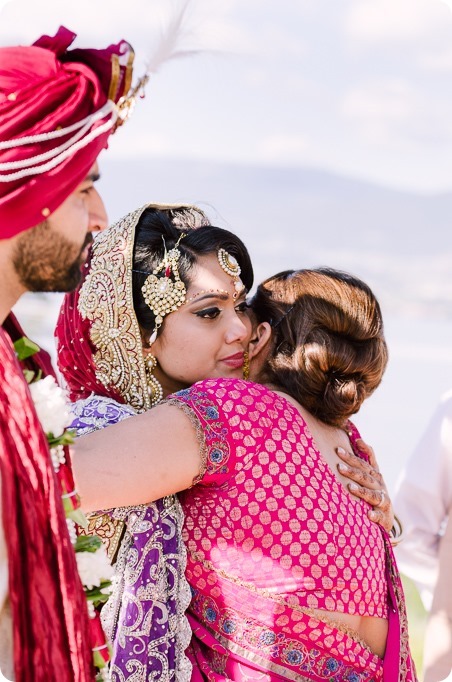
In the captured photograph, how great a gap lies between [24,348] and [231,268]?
3.22 feet

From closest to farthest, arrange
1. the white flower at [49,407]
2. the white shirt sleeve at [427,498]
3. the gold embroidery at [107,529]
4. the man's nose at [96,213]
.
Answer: the white flower at [49,407] < the man's nose at [96,213] < the gold embroidery at [107,529] < the white shirt sleeve at [427,498]

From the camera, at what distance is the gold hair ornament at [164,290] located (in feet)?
9.55

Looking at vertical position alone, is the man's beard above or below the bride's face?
above

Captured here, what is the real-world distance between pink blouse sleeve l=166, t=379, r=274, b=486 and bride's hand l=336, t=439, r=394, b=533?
31cm

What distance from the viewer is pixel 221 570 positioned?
2.56 metres

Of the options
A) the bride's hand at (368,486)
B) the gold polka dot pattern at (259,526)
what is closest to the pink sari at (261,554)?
the gold polka dot pattern at (259,526)

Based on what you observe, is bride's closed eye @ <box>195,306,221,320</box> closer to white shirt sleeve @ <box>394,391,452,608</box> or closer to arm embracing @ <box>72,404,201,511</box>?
arm embracing @ <box>72,404,201,511</box>

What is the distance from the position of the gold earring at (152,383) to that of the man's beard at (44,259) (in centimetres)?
89

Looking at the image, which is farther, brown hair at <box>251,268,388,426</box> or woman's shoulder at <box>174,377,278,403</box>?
brown hair at <box>251,268,388,426</box>

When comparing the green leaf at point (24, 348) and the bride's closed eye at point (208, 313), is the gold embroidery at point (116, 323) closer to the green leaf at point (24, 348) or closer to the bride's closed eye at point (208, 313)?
the bride's closed eye at point (208, 313)

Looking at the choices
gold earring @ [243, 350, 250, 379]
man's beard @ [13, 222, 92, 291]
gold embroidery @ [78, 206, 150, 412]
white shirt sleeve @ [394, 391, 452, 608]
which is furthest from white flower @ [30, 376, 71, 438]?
white shirt sleeve @ [394, 391, 452, 608]

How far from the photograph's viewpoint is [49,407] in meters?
2.03

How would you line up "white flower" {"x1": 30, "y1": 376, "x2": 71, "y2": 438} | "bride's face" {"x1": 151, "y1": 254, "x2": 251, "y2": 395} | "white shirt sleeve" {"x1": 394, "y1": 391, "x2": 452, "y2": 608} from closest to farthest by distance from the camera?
"white flower" {"x1": 30, "y1": 376, "x2": 71, "y2": 438}
"bride's face" {"x1": 151, "y1": 254, "x2": 251, "y2": 395}
"white shirt sleeve" {"x1": 394, "y1": 391, "x2": 452, "y2": 608}

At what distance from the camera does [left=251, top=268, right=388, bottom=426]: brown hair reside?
9.11 feet
